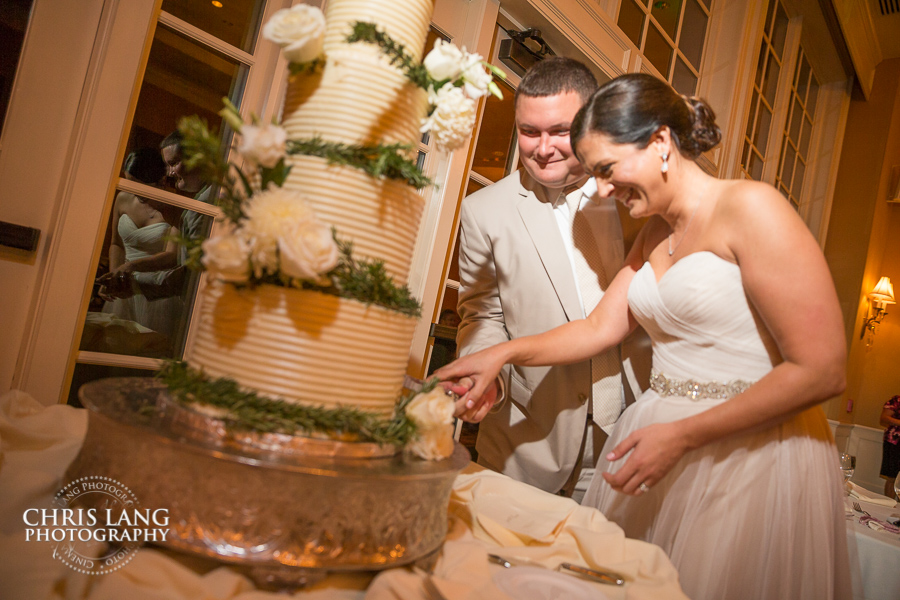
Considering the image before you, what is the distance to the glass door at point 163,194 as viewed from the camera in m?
1.86

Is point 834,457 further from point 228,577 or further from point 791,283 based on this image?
point 228,577

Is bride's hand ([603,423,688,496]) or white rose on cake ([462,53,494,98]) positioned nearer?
white rose on cake ([462,53,494,98])

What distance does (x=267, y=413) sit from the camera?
2.73 feet

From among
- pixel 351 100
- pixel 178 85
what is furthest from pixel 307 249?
pixel 178 85

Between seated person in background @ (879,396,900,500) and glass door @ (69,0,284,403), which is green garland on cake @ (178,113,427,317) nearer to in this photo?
glass door @ (69,0,284,403)

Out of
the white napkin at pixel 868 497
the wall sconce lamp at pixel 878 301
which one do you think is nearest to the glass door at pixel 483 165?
the white napkin at pixel 868 497

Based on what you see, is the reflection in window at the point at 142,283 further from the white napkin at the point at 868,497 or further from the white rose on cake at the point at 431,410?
the white napkin at the point at 868,497

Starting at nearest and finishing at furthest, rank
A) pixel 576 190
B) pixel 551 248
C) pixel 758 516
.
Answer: pixel 758 516 < pixel 551 248 < pixel 576 190

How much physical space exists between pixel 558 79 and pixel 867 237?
7.40 metres

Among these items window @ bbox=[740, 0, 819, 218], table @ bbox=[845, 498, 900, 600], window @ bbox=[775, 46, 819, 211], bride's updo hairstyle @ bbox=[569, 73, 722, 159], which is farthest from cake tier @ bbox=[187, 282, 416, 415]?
window @ bbox=[775, 46, 819, 211]

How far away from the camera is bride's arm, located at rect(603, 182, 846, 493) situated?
1.28m

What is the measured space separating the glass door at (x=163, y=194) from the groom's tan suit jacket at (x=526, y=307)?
1.01 metres

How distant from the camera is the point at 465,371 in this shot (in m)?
1.56

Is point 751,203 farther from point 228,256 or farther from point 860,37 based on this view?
point 860,37
